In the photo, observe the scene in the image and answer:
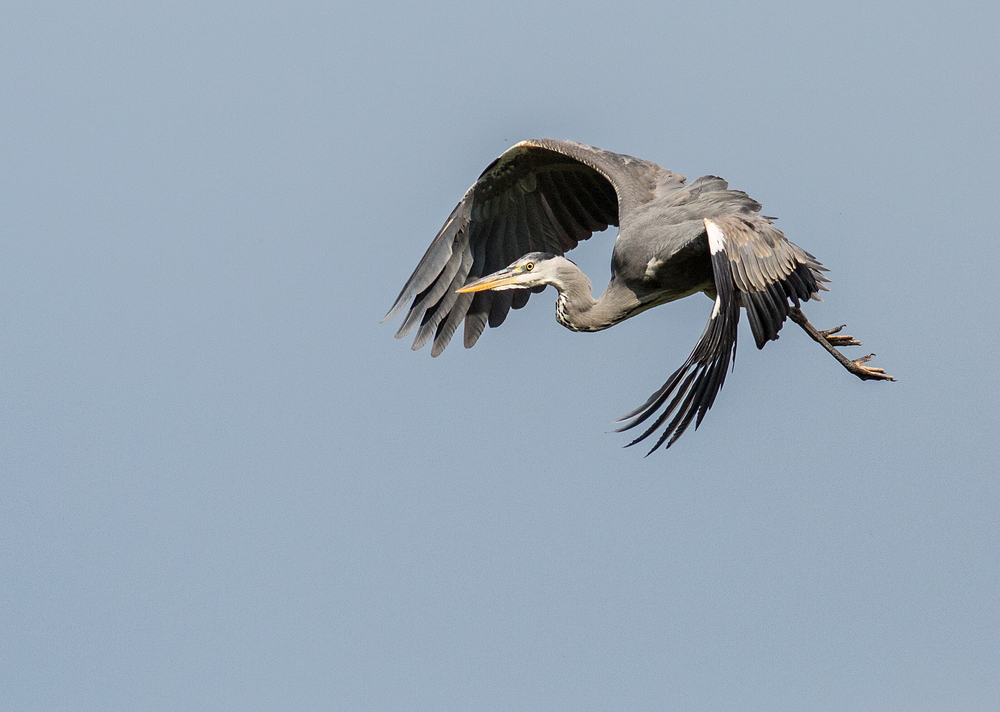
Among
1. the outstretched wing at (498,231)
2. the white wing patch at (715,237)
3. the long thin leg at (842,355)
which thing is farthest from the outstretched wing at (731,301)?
the outstretched wing at (498,231)

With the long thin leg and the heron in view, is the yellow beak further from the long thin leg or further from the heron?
the long thin leg

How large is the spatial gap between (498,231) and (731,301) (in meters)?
3.14

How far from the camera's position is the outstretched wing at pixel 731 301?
7270 mm

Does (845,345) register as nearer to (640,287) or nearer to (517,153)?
(640,287)

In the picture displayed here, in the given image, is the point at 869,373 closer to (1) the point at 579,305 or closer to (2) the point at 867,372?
(2) the point at 867,372

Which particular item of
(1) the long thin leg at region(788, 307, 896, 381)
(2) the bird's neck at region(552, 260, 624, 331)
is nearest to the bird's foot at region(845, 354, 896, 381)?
(1) the long thin leg at region(788, 307, 896, 381)

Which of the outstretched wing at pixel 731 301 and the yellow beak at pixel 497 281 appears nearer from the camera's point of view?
the outstretched wing at pixel 731 301

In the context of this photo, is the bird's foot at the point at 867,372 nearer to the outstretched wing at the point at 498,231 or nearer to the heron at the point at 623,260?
the heron at the point at 623,260

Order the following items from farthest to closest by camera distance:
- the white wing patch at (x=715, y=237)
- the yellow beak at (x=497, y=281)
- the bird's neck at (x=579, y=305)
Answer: the yellow beak at (x=497, y=281) < the bird's neck at (x=579, y=305) < the white wing patch at (x=715, y=237)

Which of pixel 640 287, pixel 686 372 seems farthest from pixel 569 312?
pixel 686 372

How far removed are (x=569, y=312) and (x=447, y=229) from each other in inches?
61.2

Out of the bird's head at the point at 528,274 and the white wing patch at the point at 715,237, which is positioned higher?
the white wing patch at the point at 715,237

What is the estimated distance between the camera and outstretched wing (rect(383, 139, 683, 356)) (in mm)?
10125

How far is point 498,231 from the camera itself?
10.3 meters
